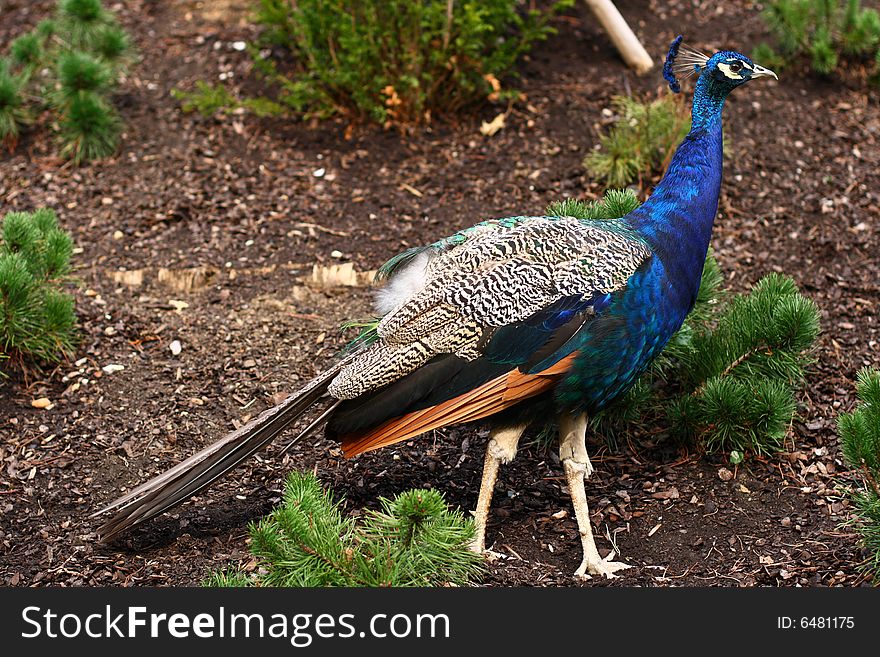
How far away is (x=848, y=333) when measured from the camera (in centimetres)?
509

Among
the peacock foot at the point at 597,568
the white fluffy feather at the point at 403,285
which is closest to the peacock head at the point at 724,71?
the white fluffy feather at the point at 403,285

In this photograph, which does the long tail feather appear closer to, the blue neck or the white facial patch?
the blue neck

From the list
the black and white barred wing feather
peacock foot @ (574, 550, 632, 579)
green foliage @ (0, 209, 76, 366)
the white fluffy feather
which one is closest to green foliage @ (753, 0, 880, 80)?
the black and white barred wing feather

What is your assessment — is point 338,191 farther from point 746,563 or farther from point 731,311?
point 746,563

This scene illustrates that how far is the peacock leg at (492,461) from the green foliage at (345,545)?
50 centimetres

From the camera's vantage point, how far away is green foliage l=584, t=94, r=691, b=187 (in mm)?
5738

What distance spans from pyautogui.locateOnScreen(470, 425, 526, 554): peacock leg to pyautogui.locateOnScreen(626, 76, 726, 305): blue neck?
803 mm

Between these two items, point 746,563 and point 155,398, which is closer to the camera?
point 746,563

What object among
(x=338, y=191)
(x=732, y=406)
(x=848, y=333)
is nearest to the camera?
(x=732, y=406)

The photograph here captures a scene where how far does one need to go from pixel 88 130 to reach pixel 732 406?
4233mm

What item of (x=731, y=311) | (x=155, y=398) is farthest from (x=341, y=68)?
(x=731, y=311)

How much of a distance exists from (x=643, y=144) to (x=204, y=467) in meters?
3.10

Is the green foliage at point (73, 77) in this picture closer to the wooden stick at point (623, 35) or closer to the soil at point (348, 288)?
the soil at point (348, 288)

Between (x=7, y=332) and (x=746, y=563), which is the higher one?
(x=7, y=332)
